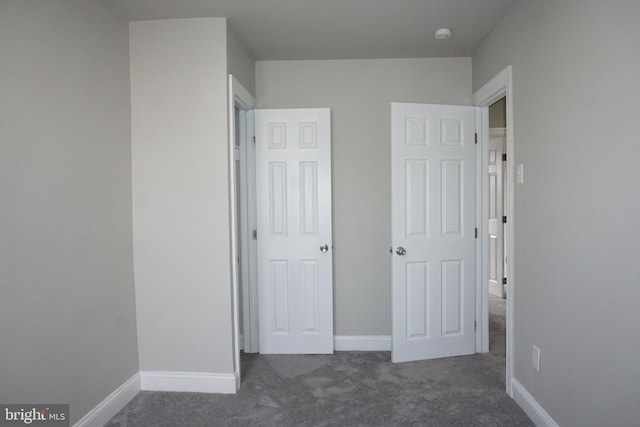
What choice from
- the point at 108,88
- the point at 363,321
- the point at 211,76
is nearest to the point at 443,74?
the point at 211,76

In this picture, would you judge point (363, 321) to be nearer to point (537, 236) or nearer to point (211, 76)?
point (537, 236)

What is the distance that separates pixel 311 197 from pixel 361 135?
28.9 inches

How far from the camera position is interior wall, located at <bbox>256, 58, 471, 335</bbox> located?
10.5ft

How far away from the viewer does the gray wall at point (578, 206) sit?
1.42 m

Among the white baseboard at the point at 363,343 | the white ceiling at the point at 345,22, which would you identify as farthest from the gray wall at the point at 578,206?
the white baseboard at the point at 363,343

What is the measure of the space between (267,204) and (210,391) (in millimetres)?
1508

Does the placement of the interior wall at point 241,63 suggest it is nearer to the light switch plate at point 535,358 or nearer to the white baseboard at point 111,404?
the white baseboard at point 111,404

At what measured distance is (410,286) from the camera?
296 centimetres

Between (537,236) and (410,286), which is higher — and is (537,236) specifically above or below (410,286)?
above

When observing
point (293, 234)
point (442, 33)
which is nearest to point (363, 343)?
point (293, 234)

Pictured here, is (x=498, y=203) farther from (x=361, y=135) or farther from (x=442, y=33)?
(x=442, y=33)

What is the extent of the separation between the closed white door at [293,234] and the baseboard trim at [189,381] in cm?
66

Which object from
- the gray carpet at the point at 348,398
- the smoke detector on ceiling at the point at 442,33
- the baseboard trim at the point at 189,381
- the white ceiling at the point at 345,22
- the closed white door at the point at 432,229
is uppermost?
the white ceiling at the point at 345,22


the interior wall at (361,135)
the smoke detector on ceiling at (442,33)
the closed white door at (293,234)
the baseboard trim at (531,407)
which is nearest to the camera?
the baseboard trim at (531,407)
